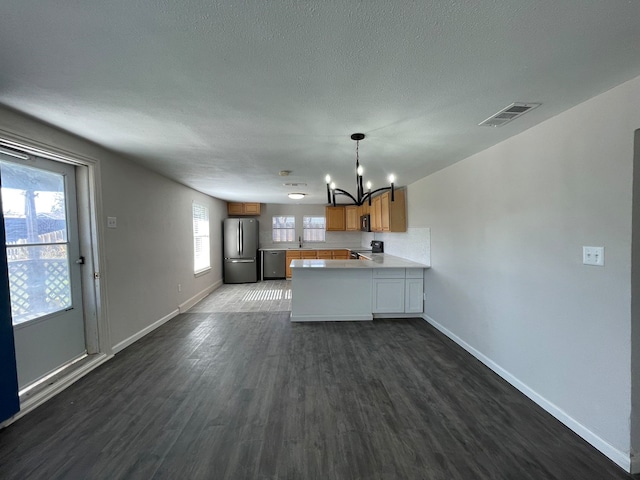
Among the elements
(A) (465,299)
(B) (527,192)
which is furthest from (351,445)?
(B) (527,192)

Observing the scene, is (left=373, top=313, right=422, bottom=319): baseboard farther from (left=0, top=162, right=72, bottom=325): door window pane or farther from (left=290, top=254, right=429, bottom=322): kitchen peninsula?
(left=0, top=162, right=72, bottom=325): door window pane

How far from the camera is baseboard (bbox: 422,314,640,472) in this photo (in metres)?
1.54

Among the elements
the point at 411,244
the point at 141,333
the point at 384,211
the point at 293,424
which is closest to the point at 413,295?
the point at 411,244

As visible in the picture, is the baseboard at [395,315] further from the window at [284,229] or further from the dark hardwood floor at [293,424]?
the window at [284,229]

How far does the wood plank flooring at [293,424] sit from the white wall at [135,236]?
26.7 inches

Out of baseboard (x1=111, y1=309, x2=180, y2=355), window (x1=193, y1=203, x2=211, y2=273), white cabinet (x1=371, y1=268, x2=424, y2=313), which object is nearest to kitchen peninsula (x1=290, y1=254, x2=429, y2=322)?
white cabinet (x1=371, y1=268, x2=424, y2=313)

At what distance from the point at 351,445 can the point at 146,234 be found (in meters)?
3.40

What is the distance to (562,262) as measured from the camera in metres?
1.89

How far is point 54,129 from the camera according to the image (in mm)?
2174

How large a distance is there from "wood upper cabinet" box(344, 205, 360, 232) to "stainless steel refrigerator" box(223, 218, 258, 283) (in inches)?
100

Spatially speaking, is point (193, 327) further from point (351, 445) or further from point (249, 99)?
point (249, 99)

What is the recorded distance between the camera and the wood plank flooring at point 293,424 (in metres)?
1.51

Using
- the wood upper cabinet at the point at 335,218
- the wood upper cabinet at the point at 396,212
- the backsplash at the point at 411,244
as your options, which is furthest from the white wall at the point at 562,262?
the wood upper cabinet at the point at 335,218

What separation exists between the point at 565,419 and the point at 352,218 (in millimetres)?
5833
